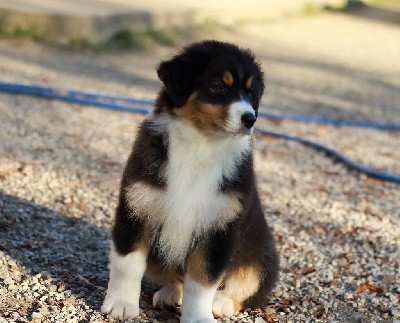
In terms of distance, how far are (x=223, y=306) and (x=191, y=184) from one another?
0.86m

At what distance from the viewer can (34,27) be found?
12812 millimetres

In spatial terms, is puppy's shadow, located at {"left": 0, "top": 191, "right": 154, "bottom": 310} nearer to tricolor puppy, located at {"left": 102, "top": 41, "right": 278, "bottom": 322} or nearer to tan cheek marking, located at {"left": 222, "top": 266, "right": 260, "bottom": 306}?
tricolor puppy, located at {"left": 102, "top": 41, "right": 278, "bottom": 322}

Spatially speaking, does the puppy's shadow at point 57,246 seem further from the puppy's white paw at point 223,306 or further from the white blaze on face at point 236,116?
the white blaze on face at point 236,116

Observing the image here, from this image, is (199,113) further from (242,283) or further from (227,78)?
(242,283)

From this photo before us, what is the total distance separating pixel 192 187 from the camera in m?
4.24

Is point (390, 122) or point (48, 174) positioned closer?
point (48, 174)

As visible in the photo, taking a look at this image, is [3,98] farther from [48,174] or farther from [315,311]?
[315,311]

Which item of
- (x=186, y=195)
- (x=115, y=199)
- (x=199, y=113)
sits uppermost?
(x=199, y=113)

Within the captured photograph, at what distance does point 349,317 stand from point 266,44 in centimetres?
1325

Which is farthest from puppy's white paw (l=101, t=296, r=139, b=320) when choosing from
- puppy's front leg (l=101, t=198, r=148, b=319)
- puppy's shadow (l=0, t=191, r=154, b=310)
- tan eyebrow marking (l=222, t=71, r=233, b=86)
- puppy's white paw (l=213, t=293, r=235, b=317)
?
tan eyebrow marking (l=222, t=71, r=233, b=86)

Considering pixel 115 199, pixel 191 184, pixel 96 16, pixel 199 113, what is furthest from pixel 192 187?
pixel 96 16

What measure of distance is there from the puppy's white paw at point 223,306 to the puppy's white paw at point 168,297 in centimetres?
22

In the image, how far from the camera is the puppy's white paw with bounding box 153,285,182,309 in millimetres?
4613

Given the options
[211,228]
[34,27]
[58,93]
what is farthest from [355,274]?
[34,27]
